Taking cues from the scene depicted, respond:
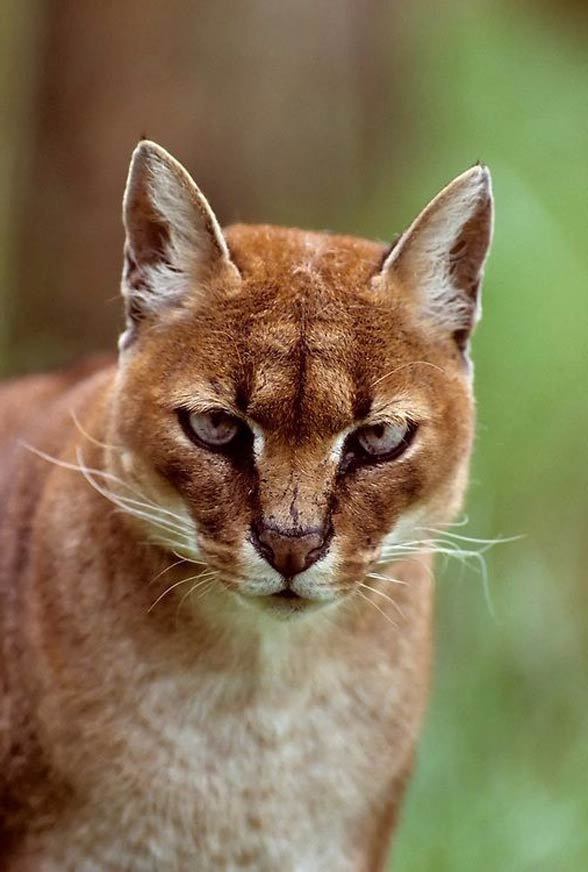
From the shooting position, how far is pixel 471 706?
5668 mm

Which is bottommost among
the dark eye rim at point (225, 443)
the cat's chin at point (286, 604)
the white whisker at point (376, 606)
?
the white whisker at point (376, 606)

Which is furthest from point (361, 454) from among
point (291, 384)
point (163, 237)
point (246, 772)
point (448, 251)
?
point (246, 772)

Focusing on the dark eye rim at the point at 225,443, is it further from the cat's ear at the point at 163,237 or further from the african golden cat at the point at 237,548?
the cat's ear at the point at 163,237

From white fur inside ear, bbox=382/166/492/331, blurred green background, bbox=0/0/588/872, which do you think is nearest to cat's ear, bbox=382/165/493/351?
white fur inside ear, bbox=382/166/492/331

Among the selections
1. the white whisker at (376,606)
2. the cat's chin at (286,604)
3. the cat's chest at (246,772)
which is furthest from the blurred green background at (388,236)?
the cat's chin at (286,604)

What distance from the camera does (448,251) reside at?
135 inches

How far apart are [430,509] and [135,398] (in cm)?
67

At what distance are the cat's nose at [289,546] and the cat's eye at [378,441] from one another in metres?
0.20

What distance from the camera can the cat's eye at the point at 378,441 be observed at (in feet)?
A: 10.5

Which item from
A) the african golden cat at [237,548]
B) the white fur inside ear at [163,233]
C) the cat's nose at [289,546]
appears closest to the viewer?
the cat's nose at [289,546]

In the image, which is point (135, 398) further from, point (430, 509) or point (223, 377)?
point (430, 509)

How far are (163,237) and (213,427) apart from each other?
0.47m

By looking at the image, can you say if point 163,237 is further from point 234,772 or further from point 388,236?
point 388,236

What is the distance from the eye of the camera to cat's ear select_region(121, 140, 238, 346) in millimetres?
3289
